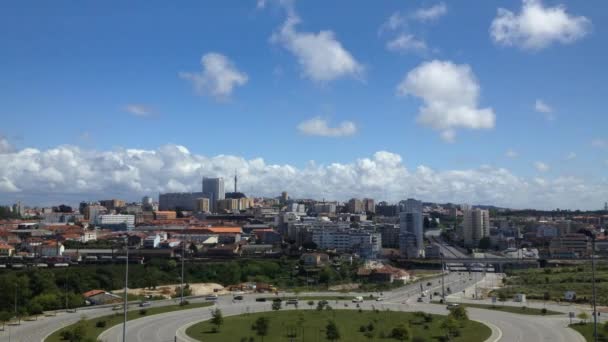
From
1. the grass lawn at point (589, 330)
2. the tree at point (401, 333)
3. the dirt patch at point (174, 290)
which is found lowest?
the dirt patch at point (174, 290)

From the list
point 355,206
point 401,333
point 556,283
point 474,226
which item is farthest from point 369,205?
point 401,333

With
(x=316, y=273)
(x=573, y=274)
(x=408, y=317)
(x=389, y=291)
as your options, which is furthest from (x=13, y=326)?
(x=573, y=274)

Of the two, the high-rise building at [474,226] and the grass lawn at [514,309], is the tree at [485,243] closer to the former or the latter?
the high-rise building at [474,226]

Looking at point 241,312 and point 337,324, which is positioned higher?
point 337,324

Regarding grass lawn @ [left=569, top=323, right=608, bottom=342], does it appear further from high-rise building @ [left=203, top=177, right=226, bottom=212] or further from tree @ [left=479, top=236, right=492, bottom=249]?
high-rise building @ [left=203, top=177, right=226, bottom=212]

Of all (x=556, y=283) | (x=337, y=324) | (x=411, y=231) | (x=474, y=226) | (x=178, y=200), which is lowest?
(x=556, y=283)

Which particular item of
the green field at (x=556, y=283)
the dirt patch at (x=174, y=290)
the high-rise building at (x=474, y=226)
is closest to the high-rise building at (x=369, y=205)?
the high-rise building at (x=474, y=226)

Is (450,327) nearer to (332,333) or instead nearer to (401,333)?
(401,333)
